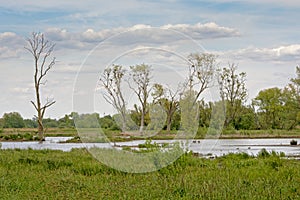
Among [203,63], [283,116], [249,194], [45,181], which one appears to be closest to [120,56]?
[203,63]

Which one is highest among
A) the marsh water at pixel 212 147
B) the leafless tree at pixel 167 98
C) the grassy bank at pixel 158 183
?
the leafless tree at pixel 167 98

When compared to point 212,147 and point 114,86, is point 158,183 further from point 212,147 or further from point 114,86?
point 212,147

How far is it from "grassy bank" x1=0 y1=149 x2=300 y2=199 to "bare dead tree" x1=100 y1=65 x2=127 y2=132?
1994 mm

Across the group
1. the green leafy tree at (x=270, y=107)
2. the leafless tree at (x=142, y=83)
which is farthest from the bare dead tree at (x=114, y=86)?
the green leafy tree at (x=270, y=107)

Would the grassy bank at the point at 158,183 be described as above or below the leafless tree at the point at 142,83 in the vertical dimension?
below

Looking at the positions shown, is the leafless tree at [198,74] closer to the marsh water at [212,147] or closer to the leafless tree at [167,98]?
the leafless tree at [167,98]

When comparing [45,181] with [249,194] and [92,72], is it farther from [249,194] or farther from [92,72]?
[249,194]

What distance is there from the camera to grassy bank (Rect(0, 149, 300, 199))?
454 inches

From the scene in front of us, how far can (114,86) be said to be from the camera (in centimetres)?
1761

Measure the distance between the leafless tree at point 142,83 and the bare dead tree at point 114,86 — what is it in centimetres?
41

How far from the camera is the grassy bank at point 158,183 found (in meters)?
11.5

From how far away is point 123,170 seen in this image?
17203 millimetres

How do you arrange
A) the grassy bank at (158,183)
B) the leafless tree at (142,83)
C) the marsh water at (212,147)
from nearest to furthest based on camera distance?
1. the grassy bank at (158,183)
2. the leafless tree at (142,83)
3. the marsh water at (212,147)

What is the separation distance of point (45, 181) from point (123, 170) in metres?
3.37
